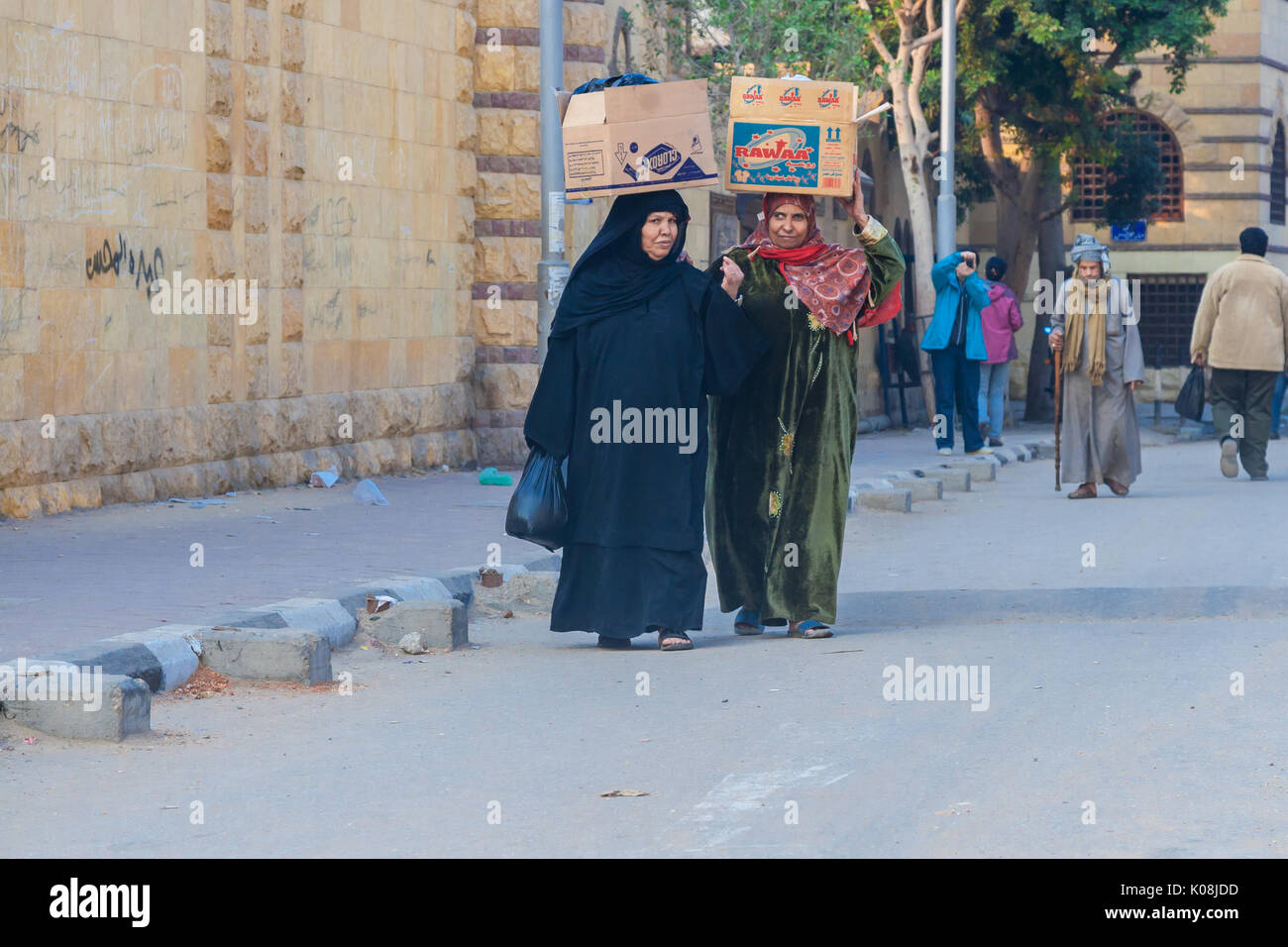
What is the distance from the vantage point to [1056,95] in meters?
29.9

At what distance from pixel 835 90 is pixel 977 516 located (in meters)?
6.61

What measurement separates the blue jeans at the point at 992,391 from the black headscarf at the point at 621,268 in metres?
12.8

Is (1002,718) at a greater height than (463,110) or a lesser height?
lesser

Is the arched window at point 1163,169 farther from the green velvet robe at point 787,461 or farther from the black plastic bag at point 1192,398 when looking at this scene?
the green velvet robe at point 787,461

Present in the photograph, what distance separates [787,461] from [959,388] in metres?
12.4

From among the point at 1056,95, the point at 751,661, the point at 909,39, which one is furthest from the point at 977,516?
the point at 1056,95

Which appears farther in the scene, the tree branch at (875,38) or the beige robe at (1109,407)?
the tree branch at (875,38)

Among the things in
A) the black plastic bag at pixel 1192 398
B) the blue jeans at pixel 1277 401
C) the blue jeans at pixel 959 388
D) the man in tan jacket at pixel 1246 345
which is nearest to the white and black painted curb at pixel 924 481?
the blue jeans at pixel 959 388

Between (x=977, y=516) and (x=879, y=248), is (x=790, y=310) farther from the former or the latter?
(x=977, y=516)

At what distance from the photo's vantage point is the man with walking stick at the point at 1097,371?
15898 mm

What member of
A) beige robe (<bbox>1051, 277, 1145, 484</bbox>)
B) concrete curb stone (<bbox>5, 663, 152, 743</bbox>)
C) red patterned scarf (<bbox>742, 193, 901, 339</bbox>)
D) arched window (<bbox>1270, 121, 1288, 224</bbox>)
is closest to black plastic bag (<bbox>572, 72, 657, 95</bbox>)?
red patterned scarf (<bbox>742, 193, 901, 339</bbox>)

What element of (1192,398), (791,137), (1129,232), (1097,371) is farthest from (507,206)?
(1129,232)

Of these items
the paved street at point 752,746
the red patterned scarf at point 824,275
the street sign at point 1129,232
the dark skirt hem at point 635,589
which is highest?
the street sign at point 1129,232

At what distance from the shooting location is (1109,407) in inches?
634
